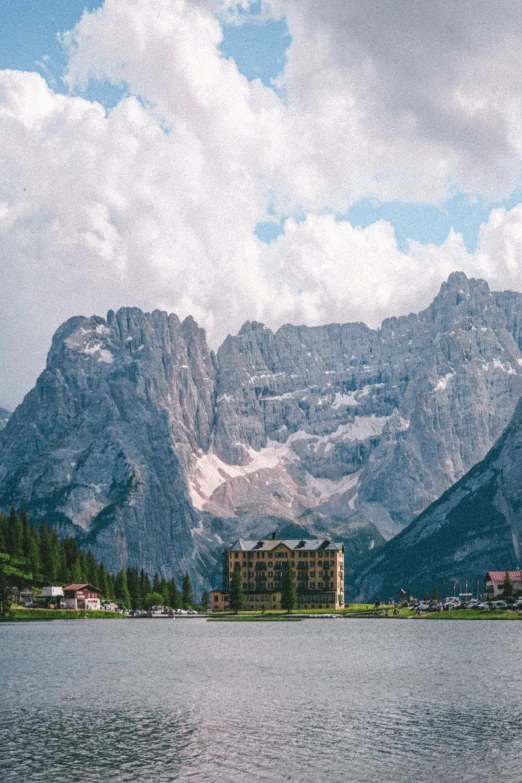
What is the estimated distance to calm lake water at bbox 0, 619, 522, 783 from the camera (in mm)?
66750

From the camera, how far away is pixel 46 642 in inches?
6998

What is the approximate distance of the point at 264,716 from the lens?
87.2 meters

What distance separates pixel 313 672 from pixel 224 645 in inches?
2137

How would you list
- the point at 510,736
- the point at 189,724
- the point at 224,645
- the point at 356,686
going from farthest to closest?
the point at 224,645 < the point at 356,686 < the point at 189,724 < the point at 510,736

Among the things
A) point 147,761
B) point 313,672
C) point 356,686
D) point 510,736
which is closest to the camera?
point 147,761

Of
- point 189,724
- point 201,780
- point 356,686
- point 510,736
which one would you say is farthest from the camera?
point 356,686

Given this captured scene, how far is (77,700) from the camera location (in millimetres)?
99625

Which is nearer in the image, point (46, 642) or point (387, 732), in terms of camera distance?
point (387, 732)

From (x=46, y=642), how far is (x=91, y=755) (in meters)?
111

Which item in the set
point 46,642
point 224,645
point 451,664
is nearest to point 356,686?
point 451,664

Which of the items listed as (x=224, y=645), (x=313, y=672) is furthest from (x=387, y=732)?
(x=224, y=645)

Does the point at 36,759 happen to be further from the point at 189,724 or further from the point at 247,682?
the point at 247,682

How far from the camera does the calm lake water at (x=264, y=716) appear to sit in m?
66.8

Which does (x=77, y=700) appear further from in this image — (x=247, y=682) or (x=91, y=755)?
(x=91, y=755)
